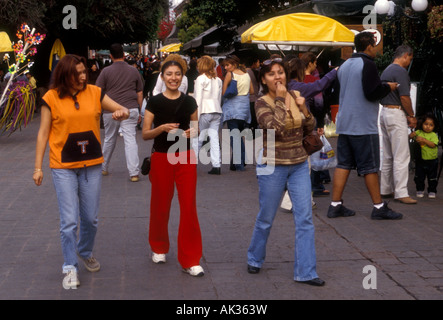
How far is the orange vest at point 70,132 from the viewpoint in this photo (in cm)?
522

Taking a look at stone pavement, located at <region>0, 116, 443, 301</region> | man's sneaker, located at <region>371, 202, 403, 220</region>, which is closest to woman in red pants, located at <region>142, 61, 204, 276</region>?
stone pavement, located at <region>0, 116, 443, 301</region>

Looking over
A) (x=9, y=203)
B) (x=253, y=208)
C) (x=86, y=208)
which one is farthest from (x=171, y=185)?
(x=9, y=203)

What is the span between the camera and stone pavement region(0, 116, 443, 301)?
511 centimetres

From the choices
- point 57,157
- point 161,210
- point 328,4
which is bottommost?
point 161,210

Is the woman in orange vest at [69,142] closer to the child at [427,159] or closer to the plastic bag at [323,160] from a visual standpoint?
the plastic bag at [323,160]

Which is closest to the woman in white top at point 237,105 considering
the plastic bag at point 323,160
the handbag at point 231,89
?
the handbag at point 231,89

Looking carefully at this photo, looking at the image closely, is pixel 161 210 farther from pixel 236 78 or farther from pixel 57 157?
pixel 236 78

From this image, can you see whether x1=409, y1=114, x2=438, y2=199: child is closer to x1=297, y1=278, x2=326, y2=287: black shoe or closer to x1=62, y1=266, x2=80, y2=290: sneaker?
x1=297, y1=278, x2=326, y2=287: black shoe

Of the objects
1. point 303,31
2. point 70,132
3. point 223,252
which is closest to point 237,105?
point 303,31

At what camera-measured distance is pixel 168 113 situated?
5.58m

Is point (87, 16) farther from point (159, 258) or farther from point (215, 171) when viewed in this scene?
point (159, 258)

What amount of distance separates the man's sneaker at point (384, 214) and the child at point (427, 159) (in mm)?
1371
